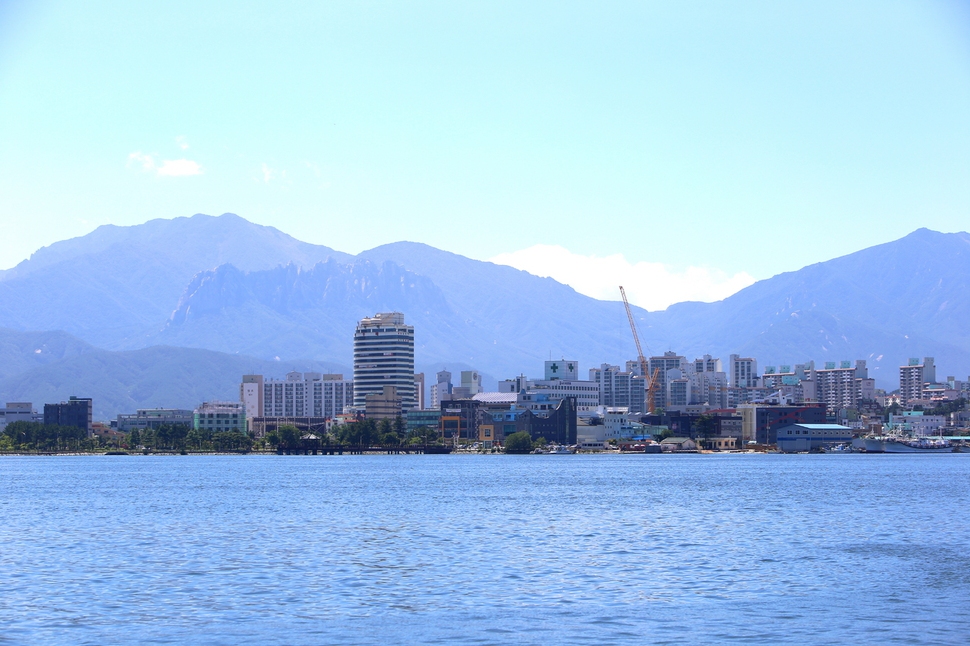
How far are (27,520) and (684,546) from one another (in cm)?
4299

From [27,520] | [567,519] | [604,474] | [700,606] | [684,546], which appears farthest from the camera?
[604,474]

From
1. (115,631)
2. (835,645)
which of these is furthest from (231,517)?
(835,645)

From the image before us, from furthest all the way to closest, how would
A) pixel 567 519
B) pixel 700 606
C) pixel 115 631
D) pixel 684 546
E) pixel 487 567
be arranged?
1. pixel 567 519
2. pixel 684 546
3. pixel 487 567
4. pixel 700 606
5. pixel 115 631

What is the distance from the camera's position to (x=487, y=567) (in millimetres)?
50344

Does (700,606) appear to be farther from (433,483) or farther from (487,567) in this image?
(433,483)

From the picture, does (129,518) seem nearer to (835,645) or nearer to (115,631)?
(115,631)

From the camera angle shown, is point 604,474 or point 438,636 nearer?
point 438,636

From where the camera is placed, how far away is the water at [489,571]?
1475 inches

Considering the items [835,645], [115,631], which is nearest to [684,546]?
[835,645]

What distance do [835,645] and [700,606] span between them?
257 inches

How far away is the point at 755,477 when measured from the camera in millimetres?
139125

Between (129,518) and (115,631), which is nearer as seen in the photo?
(115,631)

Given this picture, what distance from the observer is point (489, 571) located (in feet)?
161

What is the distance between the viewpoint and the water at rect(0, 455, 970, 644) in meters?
37.5
